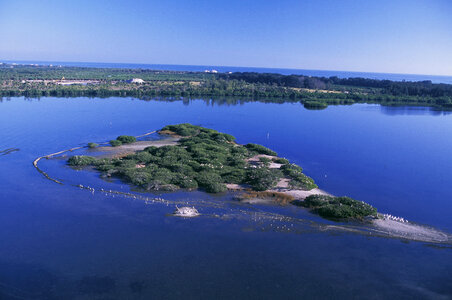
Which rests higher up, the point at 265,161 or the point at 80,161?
the point at 265,161

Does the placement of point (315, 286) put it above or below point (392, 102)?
below

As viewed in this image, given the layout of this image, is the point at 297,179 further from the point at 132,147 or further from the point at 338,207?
the point at 132,147

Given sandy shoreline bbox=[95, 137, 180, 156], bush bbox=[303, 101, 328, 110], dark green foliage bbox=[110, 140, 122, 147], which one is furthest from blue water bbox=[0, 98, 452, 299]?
bush bbox=[303, 101, 328, 110]

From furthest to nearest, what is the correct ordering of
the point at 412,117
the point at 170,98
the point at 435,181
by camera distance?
1. the point at 170,98
2. the point at 412,117
3. the point at 435,181

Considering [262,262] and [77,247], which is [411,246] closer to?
[262,262]

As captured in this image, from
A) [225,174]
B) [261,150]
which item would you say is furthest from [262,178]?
[261,150]

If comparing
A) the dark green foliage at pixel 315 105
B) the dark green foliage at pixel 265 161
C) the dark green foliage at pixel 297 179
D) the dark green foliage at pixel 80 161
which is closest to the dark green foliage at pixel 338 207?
the dark green foliage at pixel 297 179

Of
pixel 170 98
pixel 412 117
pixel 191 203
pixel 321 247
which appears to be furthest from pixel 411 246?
pixel 170 98

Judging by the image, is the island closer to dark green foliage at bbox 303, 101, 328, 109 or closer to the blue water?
the blue water
